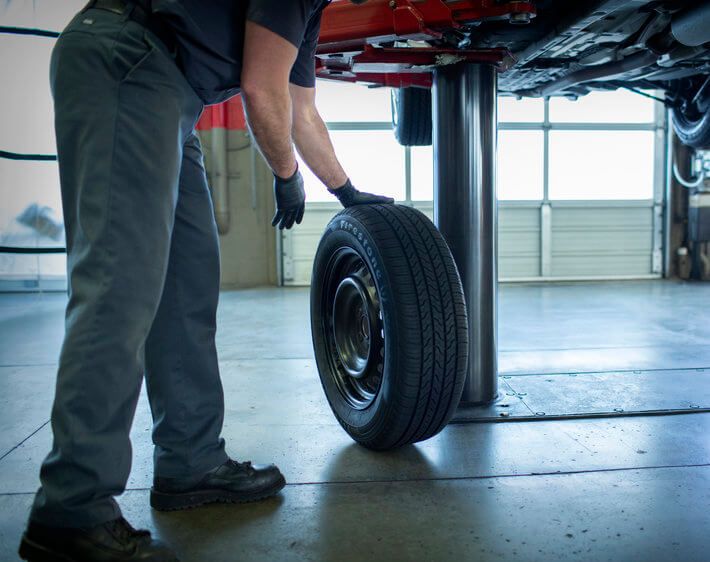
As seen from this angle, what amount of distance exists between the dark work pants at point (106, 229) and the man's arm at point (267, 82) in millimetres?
131

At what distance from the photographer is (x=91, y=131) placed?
119cm

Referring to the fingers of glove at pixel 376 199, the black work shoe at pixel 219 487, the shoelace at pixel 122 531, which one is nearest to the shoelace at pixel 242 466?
the black work shoe at pixel 219 487

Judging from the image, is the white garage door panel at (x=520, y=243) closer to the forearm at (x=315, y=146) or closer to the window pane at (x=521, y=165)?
the window pane at (x=521, y=165)

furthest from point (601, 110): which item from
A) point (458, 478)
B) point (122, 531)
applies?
point (122, 531)

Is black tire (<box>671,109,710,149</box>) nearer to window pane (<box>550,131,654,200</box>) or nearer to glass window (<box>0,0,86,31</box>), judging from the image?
window pane (<box>550,131,654,200</box>)

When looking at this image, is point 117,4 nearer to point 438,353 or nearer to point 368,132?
point 438,353

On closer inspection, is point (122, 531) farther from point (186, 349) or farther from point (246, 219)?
point (246, 219)

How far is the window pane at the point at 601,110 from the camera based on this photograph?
8.22 m

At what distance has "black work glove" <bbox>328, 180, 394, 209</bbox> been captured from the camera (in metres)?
1.93

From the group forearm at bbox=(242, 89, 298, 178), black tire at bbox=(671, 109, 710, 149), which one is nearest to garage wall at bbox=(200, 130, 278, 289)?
black tire at bbox=(671, 109, 710, 149)

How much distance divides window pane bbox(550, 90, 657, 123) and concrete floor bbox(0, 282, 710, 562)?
580cm

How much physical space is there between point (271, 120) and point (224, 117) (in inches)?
276

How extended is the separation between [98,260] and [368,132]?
7.31 meters

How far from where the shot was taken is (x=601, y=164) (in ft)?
27.4
